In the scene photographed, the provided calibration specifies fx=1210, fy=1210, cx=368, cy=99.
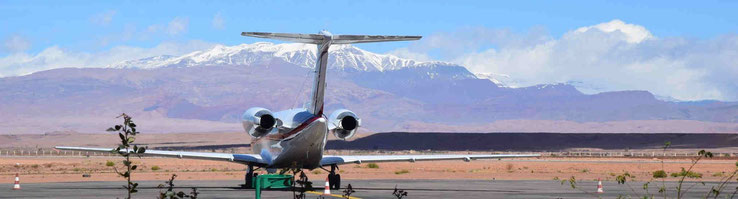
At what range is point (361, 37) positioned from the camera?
37.0 m

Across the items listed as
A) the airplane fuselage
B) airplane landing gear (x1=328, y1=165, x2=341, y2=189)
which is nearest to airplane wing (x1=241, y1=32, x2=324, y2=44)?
the airplane fuselage

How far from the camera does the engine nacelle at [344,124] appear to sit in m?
Answer: 38.9

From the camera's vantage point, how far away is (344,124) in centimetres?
3897

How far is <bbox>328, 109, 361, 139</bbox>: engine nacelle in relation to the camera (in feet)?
128

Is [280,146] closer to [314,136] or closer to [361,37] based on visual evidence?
[314,136]

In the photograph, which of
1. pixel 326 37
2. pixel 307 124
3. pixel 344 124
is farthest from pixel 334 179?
pixel 326 37

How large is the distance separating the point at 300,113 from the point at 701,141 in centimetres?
15916

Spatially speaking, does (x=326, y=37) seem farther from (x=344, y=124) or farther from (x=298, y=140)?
(x=298, y=140)

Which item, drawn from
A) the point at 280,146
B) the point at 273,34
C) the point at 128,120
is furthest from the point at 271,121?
the point at 128,120

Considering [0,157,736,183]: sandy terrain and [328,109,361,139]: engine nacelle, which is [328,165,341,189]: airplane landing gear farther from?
[0,157,736,183]: sandy terrain

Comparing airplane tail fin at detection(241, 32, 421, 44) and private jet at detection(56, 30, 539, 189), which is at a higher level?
airplane tail fin at detection(241, 32, 421, 44)

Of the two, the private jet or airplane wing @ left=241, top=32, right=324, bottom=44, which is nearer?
airplane wing @ left=241, top=32, right=324, bottom=44

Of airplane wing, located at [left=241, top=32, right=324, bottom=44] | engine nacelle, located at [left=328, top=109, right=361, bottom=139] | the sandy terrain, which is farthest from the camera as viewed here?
the sandy terrain

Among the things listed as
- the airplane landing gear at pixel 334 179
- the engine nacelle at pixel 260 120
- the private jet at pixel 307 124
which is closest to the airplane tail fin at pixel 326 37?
the private jet at pixel 307 124
